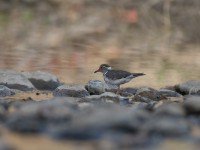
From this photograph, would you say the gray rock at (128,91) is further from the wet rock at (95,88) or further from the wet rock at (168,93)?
the wet rock at (168,93)

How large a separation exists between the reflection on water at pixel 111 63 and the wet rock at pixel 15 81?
4.25 ft

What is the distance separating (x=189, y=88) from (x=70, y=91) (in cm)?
216

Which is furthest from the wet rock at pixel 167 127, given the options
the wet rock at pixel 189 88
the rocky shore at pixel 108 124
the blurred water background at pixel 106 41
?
the blurred water background at pixel 106 41

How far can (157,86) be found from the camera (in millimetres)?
11984

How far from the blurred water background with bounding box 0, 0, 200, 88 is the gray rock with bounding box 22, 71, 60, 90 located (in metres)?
0.88

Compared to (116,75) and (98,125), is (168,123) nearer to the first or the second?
(98,125)

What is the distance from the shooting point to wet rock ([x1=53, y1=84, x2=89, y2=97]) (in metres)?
10.2

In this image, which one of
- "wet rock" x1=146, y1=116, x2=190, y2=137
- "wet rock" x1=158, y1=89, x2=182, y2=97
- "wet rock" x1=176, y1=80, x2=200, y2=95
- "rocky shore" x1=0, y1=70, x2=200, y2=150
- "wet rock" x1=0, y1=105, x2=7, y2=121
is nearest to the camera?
"rocky shore" x1=0, y1=70, x2=200, y2=150

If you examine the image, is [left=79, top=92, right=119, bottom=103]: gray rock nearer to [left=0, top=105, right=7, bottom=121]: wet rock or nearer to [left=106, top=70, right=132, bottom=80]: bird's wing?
[left=106, top=70, right=132, bottom=80]: bird's wing

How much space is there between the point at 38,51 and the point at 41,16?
13.4 metres

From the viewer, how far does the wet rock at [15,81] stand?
10773mm

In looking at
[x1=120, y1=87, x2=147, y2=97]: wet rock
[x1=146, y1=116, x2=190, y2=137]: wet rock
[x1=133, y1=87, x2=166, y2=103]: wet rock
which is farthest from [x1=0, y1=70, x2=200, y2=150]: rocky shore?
[x1=120, y1=87, x2=147, y2=97]: wet rock

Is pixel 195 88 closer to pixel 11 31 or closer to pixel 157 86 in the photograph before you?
pixel 157 86

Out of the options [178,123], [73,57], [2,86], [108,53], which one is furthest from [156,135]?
[108,53]
